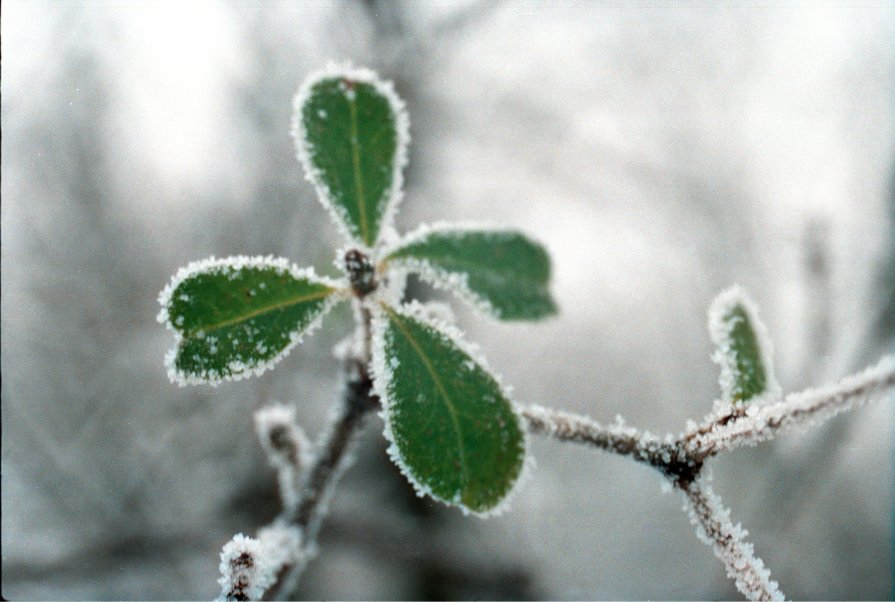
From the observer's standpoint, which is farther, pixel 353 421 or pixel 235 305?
pixel 353 421

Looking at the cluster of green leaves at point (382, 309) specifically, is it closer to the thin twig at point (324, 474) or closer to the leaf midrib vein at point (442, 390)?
the leaf midrib vein at point (442, 390)

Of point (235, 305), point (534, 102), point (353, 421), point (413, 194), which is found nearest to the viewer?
point (235, 305)

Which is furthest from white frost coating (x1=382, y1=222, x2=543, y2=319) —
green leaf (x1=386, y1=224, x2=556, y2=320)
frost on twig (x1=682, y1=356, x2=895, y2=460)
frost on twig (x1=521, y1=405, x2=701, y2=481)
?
frost on twig (x1=682, y1=356, x2=895, y2=460)

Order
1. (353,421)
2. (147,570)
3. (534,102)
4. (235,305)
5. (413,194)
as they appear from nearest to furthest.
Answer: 1. (235,305)
2. (353,421)
3. (147,570)
4. (413,194)
5. (534,102)

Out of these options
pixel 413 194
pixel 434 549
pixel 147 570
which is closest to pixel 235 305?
pixel 147 570

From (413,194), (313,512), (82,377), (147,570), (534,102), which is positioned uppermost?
(534,102)

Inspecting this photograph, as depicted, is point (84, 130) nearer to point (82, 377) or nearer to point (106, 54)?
point (106, 54)

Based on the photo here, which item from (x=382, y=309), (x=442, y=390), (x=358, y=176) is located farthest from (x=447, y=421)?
(x=358, y=176)

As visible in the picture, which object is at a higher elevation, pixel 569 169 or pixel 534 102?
pixel 534 102
